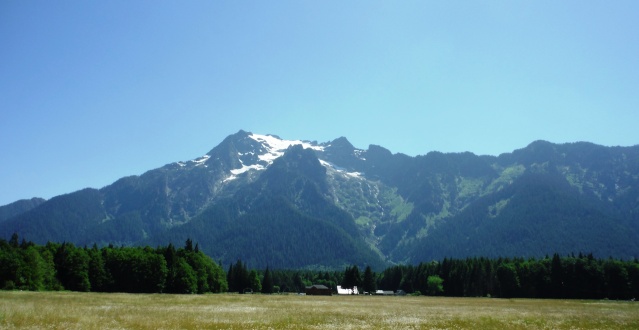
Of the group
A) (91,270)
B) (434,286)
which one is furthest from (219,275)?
(434,286)

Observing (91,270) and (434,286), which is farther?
(434,286)

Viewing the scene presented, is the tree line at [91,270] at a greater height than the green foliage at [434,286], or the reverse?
the tree line at [91,270]

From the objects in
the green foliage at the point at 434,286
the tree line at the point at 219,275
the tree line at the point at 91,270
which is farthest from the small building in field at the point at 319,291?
the tree line at the point at 91,270

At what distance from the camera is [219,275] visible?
14000cm

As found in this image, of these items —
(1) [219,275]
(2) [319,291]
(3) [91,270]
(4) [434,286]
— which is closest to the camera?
(3) [91,270]

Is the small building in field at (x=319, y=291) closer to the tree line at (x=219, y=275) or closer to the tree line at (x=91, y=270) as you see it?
the tree line at (x=219, y=275)

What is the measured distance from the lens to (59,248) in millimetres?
100938

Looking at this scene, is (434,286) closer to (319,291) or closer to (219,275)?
(319,291)

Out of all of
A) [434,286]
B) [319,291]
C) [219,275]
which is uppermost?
[219,275]

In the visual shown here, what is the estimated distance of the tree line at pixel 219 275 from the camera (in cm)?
9050

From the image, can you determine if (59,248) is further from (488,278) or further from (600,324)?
(488,278)

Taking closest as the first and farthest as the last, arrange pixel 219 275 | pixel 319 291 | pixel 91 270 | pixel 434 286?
pixel 91 270 → pixel 219 275 → pixel 434 286 → pixel 319 291

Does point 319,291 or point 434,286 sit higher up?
point 434,286

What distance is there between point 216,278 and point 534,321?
106 metres
